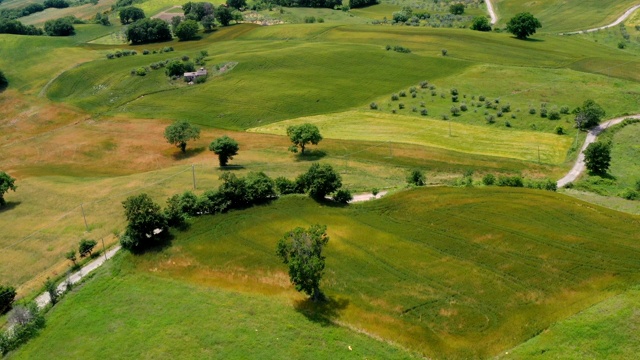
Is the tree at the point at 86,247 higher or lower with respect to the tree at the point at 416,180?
lower

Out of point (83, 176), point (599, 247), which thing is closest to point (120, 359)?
point (599, 247)

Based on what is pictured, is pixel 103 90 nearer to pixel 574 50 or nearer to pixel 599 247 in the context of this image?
pixel 599 247

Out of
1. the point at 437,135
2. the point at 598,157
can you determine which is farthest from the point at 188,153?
the point at 598,157

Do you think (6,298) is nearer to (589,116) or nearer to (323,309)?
(323,309)

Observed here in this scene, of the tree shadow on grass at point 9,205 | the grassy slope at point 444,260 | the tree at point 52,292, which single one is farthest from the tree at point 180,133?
the tree at point 52,292

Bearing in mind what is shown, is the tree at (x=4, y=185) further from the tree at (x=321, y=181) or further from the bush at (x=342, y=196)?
the bush at (x=342, y=196)

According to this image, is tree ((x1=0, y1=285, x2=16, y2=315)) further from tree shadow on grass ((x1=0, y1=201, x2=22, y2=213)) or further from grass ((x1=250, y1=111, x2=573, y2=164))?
grass ((x1=250, y1=111, x2=573, y2=164))

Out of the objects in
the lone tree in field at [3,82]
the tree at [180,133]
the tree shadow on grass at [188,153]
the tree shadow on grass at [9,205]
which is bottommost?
the tree shadow on grass at [9,205]

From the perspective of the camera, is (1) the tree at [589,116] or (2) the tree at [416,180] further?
(1) the tree at [589,116]
